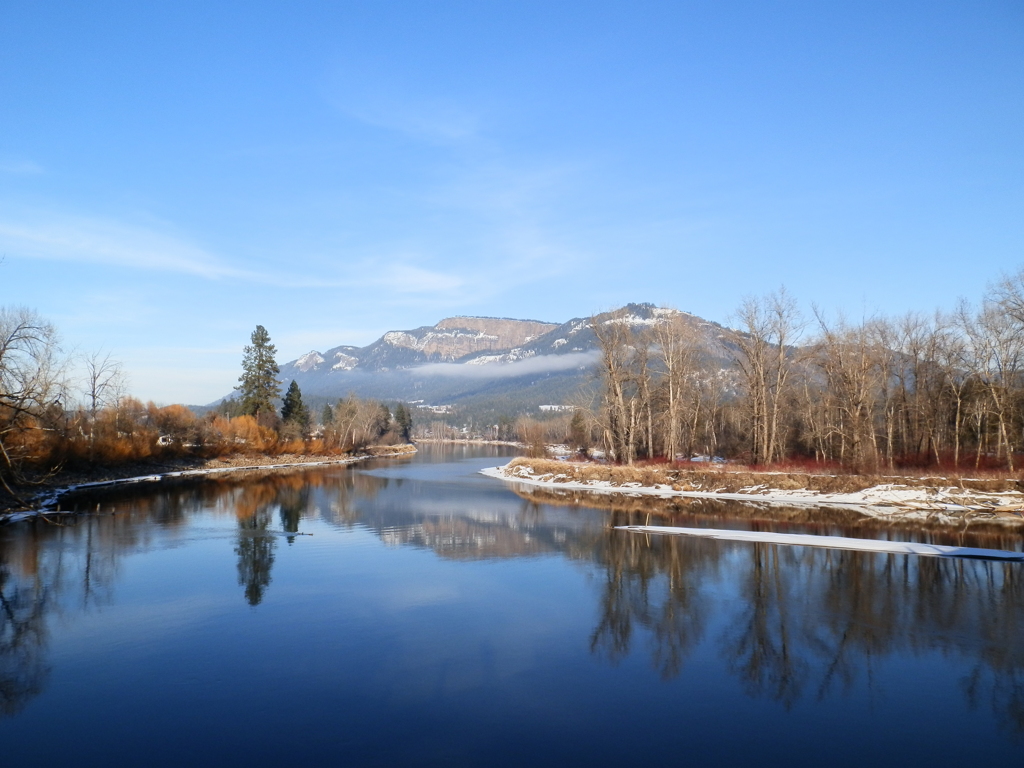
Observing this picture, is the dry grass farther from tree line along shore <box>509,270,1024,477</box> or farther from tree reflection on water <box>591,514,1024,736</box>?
tree reflection on water <box>591,514,1024,736</box>

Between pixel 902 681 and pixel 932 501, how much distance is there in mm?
25684

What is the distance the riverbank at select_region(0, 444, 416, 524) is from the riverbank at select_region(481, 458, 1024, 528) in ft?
98.9

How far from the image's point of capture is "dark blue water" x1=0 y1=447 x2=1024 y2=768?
875cm

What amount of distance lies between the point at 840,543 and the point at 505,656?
591 inches

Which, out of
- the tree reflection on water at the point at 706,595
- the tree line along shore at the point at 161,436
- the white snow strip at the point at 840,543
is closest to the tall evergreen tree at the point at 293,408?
the tree line along shore at the point at 161,436

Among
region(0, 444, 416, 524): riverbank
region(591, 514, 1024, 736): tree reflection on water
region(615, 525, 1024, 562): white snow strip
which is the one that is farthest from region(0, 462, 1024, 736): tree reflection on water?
region(0, 444, 416, 524): riverbank

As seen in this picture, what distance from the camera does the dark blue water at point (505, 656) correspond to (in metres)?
8.75

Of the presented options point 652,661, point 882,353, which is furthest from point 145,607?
point 882,353

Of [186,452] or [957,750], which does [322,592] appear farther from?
[186,452]

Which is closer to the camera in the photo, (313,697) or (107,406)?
(313,697)

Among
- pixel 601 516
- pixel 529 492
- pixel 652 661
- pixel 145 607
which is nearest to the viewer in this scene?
pixel 652 661

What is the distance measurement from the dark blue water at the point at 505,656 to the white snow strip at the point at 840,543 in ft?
3.87

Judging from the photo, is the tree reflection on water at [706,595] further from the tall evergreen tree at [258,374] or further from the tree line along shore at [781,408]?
the tall evergreen tree at [258,374]

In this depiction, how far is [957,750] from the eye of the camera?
863cm
